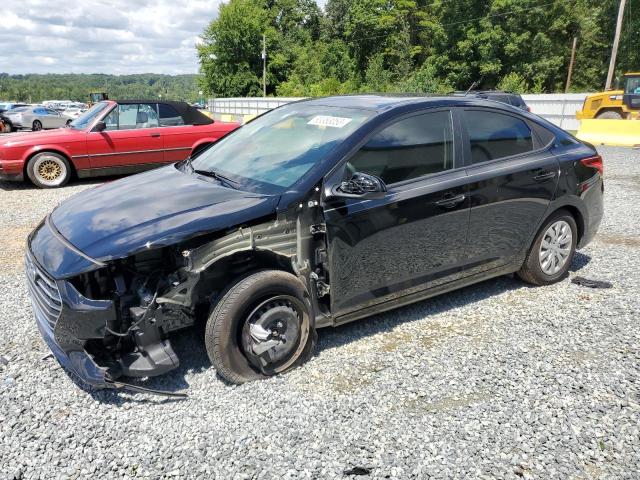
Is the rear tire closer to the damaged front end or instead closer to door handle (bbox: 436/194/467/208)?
door handle (bbox: 436/194/467/208)

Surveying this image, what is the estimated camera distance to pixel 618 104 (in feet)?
59.9

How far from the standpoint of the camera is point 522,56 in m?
40.9

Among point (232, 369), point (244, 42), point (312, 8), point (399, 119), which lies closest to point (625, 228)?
point (399, 119)

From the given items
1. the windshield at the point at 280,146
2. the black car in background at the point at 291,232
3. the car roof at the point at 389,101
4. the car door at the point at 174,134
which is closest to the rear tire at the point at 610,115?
the car door at the point at 174,134

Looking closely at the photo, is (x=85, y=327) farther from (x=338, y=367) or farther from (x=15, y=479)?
A: (x=338, y=367)

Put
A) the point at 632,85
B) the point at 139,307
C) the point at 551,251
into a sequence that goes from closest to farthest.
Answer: the point at 139,307 → the point at 551,251 → the point at 632,85

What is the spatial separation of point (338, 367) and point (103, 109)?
8417 millimetres

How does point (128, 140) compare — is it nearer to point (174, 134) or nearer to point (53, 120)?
point (174, 134)

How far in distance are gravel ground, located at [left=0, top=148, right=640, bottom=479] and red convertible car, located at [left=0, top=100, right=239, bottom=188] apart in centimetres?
580

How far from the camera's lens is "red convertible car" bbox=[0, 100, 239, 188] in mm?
9102

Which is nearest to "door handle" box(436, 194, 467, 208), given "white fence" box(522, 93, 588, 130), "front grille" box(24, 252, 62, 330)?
"front grille" box(24, 252, 62, 330)

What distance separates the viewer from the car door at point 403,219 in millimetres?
3303

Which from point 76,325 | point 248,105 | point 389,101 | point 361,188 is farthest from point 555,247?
point 248,105

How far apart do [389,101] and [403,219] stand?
3.17 ft
